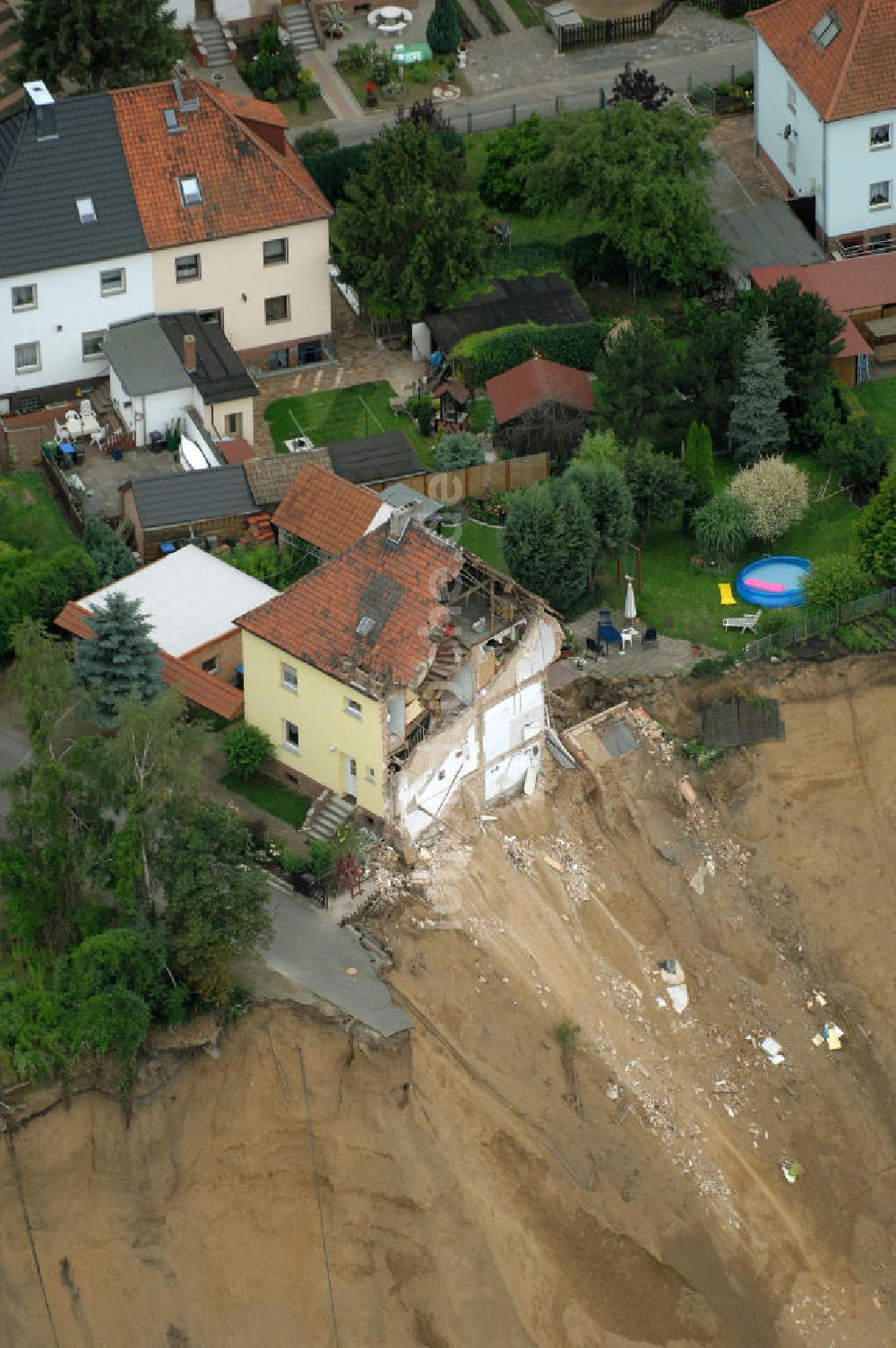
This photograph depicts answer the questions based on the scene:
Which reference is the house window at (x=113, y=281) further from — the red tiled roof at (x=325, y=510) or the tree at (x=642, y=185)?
the tree at (x=642, y=185)

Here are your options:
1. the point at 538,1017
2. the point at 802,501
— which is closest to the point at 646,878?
the point at 538,1017

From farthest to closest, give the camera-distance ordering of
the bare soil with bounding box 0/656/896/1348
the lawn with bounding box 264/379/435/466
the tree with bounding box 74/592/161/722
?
the lawn with bounding box 264/379/435/466
the tree with bounding box 74/592/161/722
the bare soil with bounding box 0/656/896/1348

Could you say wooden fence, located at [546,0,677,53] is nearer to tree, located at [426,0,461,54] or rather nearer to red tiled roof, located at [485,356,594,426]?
tree, located at [426,0,461,54]

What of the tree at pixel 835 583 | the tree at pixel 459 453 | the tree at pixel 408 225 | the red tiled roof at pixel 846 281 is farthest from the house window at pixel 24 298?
the tree at pixel 835 583

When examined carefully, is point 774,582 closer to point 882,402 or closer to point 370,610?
point 882,402

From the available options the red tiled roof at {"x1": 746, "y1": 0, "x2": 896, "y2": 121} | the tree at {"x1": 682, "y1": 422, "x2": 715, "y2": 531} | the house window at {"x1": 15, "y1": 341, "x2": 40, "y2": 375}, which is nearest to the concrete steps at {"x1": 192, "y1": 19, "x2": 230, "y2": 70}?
the house window at {"x1": 15, "y1": 341, "x2": 40, "y2": 375}

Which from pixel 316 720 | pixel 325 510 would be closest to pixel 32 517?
pixel 325 510
